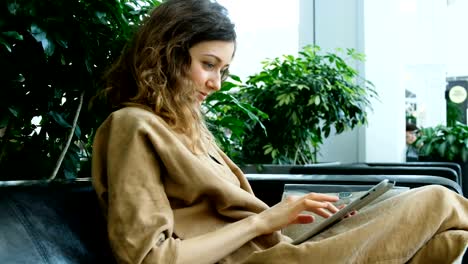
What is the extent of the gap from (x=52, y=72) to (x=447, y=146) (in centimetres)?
379

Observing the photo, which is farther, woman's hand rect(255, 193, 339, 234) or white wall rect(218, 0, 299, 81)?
white wall rect(218, 0, 299, 81)

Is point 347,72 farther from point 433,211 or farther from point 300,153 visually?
point 433,211

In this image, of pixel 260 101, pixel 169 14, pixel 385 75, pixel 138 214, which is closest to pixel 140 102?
pixel 169 14

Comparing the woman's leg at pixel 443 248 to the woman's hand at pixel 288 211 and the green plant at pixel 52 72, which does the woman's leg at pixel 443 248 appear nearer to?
the woman's hand at pixel 288 211

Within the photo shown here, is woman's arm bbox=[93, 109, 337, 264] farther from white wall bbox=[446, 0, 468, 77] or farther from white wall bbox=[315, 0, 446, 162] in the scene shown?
white wall bbox=[446, 0, 468, 77]

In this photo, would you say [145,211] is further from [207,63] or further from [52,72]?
[52,72]

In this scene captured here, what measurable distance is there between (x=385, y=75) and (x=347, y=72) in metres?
0.88

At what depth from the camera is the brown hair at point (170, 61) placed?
4.15 feet

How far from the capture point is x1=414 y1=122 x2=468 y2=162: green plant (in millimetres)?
4523

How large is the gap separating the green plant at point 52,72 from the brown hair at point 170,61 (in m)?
0.18

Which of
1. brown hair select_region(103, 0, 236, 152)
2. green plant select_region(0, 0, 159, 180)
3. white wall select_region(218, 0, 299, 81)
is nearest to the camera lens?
brown hair select_region(103, 0, 236, 152)

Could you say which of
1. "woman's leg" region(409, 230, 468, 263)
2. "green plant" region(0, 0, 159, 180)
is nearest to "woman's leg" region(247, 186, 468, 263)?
"woman's leg" region(409, 230, 468, 263)

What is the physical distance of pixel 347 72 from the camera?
10.9ft

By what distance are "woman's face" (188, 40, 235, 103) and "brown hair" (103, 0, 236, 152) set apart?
0.01m
